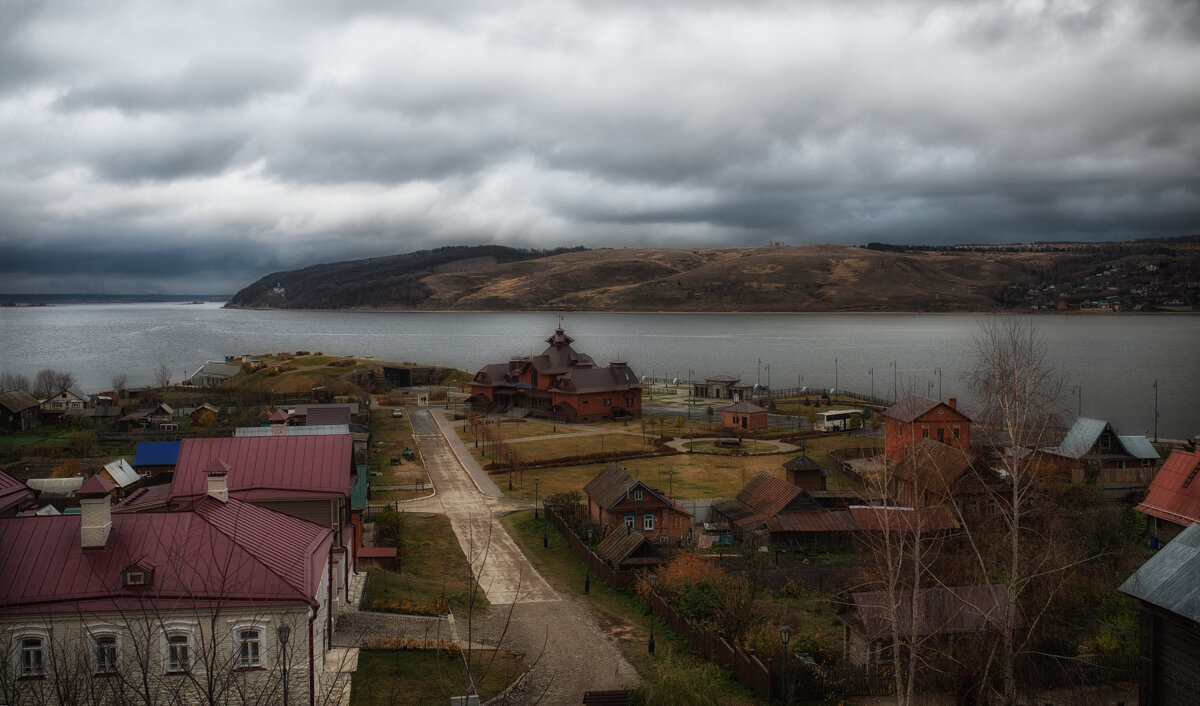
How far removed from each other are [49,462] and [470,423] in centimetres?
2838

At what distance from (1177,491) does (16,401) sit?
2968 inches

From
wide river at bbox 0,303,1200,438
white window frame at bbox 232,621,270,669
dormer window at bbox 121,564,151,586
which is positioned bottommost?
wide river at bbox 0,303,1200,438

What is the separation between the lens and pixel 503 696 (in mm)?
18750

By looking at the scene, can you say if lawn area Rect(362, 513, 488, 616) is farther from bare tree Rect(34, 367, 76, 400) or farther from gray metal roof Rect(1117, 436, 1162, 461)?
bare tree Rect(34, 367, 76, 400)

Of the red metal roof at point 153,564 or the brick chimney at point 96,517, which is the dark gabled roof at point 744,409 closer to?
the red metal roof at point 153,564

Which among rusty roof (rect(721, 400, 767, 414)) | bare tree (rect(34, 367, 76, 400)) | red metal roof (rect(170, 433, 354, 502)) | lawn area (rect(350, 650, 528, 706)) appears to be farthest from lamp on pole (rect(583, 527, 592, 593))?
bare tree (rect(34, 367, 76, 400))

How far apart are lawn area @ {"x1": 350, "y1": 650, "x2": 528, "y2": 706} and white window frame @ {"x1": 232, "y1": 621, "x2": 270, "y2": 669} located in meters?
2.47

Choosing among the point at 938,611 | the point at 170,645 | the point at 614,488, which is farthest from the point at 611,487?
the point at 170,645

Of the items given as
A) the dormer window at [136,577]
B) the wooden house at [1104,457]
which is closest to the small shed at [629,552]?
the dormer window at [136,577]

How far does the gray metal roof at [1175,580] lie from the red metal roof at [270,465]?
19.5 m

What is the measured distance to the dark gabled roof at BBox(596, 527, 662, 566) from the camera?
96.4 ft

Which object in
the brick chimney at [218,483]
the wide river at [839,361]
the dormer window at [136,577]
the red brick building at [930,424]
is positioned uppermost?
the brick chimney at [218,483]

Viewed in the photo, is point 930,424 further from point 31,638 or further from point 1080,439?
point 31,638

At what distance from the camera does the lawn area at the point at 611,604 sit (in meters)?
21.0
